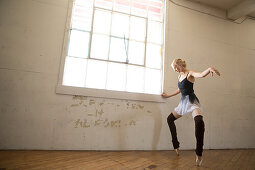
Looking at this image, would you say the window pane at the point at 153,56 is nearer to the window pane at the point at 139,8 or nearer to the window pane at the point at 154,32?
the window pane at the point at 154,32

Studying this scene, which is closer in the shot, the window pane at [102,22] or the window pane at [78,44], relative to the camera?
the window pane at [78,44]

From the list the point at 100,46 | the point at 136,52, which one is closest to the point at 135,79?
the point at 136,52

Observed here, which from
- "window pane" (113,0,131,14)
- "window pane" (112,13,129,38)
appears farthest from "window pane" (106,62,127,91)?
"window pane" (113,0,131,14)

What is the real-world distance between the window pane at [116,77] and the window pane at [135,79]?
0.10 m

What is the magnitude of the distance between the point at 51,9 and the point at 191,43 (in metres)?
2.79

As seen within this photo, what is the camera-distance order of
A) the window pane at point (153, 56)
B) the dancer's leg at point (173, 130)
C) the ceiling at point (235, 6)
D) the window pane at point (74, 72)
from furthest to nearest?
the ceiling at point (235, 6) < the window pane at point (153, 56) < the window pane at point (74, 72) < the dancer's leg at point (173, 130)

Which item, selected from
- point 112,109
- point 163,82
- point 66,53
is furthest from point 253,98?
point 66,53

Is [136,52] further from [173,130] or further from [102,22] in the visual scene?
[173,130]

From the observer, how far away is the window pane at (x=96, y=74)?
8.46 feet

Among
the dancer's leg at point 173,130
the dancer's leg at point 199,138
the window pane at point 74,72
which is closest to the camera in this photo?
the dancer's leg at point 199,138

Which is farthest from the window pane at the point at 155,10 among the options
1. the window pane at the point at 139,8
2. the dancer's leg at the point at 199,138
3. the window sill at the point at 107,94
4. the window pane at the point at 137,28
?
the dancer's leg at the point at 199,138

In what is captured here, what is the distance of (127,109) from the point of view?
8.61 feet

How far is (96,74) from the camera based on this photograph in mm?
2617

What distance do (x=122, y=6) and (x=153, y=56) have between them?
114 centimetres
